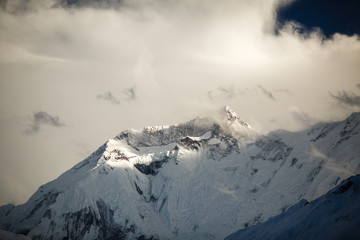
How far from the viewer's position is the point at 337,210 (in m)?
173

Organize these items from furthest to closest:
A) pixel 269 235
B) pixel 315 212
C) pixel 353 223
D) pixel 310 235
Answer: pixel 269 235, pixel 315 212, pixel 310 235, pixel 353 223

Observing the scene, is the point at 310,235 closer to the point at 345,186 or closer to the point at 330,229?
the point at 330,229

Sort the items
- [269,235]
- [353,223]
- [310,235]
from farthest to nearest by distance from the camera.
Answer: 1. [269,235]
2. [310,235]
3. [353,223]

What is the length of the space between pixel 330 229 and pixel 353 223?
31.9ft

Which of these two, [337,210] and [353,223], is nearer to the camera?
[353,223]

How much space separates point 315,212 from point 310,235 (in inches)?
531

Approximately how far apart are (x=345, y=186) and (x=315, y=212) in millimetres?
14977

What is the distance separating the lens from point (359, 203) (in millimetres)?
165250

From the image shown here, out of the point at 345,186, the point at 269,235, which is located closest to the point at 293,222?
the point at 269,235

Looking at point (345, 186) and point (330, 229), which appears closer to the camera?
point (330, 229)

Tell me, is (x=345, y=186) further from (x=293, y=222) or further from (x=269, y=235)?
(x=269, y=235)

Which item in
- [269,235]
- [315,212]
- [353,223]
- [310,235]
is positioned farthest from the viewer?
[269,235]

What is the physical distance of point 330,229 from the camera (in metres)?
164

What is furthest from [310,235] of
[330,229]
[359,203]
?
[359,203]
